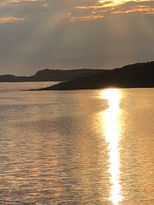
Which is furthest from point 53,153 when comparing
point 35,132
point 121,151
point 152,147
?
point 35,132

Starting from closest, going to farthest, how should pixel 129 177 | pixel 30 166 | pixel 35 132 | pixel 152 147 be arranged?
pixel 129 177
pixel 30 166
pixel 152 147
pixel 35 132

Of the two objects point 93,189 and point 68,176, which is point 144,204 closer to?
point 93,189

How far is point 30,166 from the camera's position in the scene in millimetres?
32031

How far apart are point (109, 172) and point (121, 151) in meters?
8.42

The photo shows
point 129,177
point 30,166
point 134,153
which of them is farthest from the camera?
point 134,153

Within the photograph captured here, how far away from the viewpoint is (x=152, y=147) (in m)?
39.8

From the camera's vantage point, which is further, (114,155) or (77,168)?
(114,155)

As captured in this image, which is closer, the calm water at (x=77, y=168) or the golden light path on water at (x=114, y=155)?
the calm water at (x=77, y=168)

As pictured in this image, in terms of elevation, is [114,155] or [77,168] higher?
[77,168]

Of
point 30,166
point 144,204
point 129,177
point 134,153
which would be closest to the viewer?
point 144,204

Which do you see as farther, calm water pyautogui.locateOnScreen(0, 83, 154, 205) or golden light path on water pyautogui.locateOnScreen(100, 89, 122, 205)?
golden light path on water pyautogui.locateOnScreen(100, 89, 122, 205)

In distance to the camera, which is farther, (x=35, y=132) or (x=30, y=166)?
(x=35, y=132)

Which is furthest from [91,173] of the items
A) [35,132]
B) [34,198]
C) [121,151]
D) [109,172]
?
[35,132]

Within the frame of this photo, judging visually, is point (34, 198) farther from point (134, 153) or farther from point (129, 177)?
point (134, 153)
